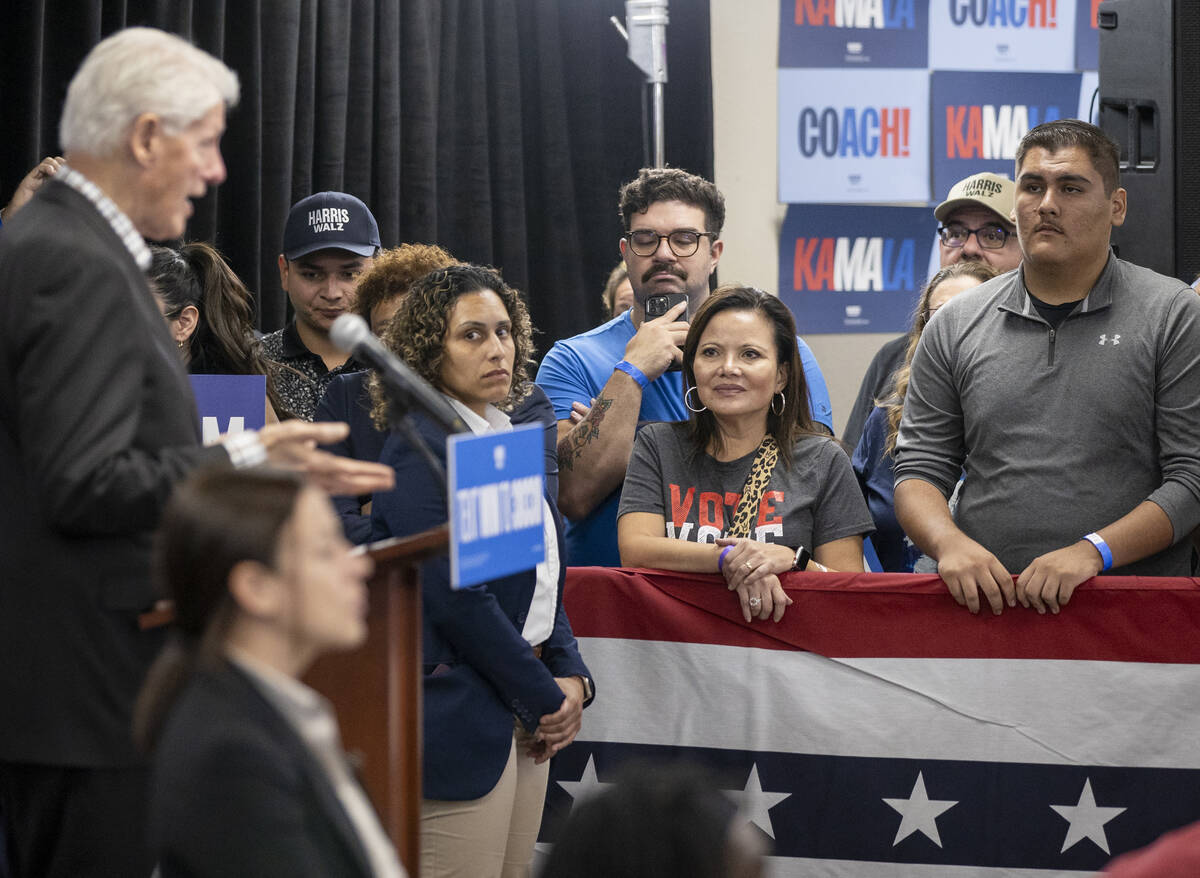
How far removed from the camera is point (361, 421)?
2.82 m

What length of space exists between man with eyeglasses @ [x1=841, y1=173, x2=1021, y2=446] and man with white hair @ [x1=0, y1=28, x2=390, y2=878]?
2.70 metres

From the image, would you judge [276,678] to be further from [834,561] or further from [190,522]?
[834,561]

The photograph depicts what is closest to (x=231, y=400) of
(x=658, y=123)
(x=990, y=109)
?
(x=658, y=123)

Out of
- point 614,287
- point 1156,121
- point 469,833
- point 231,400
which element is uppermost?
point 1156,121

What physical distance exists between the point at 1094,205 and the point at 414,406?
1820 mm

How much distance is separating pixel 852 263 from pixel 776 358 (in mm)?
3104

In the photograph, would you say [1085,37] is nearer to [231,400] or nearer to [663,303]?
[663,303]

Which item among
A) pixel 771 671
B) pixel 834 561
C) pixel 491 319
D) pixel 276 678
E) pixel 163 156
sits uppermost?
pixel 163 156

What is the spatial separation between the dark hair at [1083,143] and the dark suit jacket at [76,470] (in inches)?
78.9

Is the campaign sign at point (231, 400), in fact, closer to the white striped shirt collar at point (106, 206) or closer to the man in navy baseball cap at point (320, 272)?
the man in navy baseball cap at point (320, 272)

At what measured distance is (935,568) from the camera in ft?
10.5

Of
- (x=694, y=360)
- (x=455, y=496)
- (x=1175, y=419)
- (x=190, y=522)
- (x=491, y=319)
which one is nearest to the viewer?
(x=190, y=522)

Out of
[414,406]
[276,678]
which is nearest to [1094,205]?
[414,406]

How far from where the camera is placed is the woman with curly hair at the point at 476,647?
2.32 m
